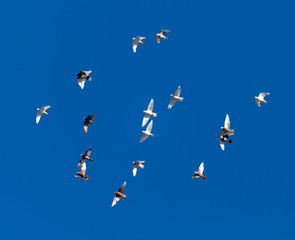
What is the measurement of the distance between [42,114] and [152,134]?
15201 mm

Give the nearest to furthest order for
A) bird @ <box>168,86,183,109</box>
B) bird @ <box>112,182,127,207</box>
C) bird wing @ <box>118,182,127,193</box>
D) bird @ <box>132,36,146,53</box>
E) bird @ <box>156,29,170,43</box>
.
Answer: bird @ <box>112,182,127,207</box> → bird wing @ <box>118,182,127,193</box> → bird @ <box>168,86,183,109</box> → bird @ <box>156,29,170,43</box> → bird @ <box>132,36,146,53</box>

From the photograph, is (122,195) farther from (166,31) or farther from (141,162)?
(166,31)

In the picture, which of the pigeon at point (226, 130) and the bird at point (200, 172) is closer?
the bird at point (200, 172)

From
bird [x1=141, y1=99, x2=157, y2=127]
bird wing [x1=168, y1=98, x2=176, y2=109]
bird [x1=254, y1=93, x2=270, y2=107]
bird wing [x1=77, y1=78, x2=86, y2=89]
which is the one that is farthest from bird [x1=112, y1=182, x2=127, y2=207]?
bird [x1=254, y1=93, x2=270, y2=107]

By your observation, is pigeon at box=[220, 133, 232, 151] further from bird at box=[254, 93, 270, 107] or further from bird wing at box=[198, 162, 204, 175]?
bird at box=[254, 93, 270, 107]

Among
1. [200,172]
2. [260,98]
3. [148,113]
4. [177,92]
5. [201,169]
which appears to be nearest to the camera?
[200,172]

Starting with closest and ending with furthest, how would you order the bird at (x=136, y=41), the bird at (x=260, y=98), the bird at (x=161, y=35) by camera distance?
1. the bird at (x=260, y=98)
2. the bird at (x=161, y=35)
3. the bird at (x=136, y=41)

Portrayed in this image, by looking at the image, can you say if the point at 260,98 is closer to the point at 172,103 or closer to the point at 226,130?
the point at 226,130

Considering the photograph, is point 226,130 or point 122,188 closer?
point 122,188

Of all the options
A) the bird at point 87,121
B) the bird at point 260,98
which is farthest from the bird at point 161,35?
the bird at point 260,98

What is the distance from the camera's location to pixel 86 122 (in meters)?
67.8

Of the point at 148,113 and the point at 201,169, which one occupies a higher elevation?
the point at 148,113

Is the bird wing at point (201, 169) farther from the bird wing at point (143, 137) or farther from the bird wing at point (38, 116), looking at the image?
the bird wing at point (38, 116)

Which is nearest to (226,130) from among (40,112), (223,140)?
(223,140)
